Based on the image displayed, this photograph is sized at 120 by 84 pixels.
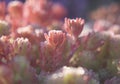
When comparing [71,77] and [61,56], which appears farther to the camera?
[61,56]

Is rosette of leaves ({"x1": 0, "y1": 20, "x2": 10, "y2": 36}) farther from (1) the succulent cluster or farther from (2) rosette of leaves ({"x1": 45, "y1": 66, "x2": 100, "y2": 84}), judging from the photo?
(2) rosette of leaves ({"x1": 45, "y1": 66, "x2": 100, "y2": 84})

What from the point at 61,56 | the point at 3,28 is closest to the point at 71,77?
the point at 61,56

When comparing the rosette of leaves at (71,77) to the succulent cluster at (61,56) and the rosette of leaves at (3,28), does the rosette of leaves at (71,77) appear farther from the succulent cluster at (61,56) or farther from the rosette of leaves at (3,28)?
the rosette of leaves at (3,28)

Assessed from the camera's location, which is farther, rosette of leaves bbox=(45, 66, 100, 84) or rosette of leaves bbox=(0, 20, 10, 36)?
rosette of leaves bbox=(0, 20, 10, 36)

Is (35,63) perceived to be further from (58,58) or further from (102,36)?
(102,36)

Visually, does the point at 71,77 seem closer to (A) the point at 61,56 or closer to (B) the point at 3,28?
(A) the point at 61,56

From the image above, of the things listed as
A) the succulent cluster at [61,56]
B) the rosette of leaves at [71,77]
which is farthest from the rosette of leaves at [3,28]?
the rosette of leaves at [71,77]

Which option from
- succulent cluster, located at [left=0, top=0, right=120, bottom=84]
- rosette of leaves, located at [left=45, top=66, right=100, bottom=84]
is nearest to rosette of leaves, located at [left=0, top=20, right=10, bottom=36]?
succulent cluster, located at [left=0, top=0, right=120, bottom=84]

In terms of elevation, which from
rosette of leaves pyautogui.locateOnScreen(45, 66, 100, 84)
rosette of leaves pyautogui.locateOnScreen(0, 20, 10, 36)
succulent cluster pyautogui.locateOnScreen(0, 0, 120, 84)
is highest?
rosette of leaves pyautogui.locateOnScreen(0, 20, 10, 36)
